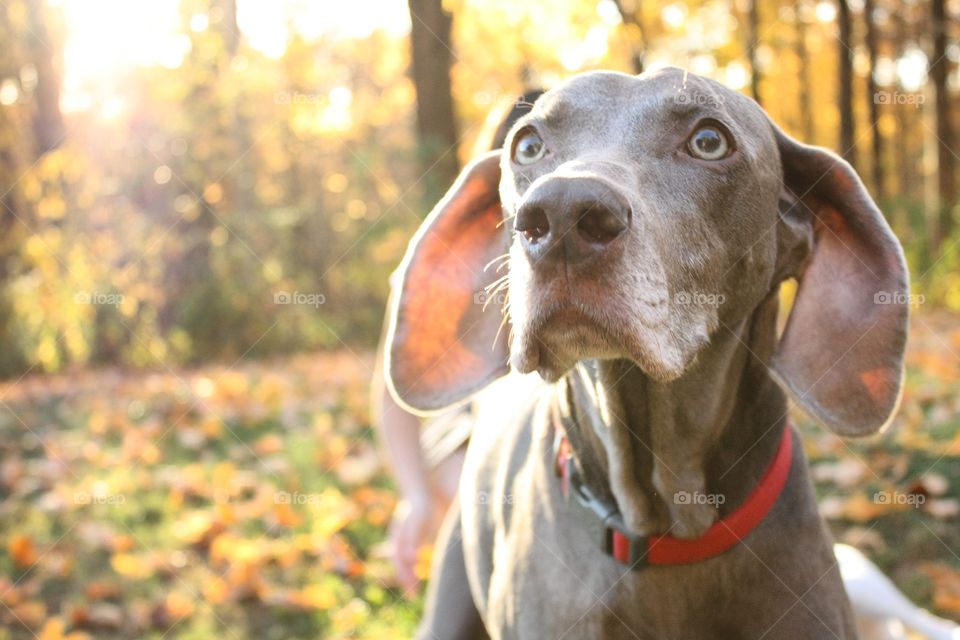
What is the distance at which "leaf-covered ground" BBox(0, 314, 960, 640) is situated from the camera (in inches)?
159

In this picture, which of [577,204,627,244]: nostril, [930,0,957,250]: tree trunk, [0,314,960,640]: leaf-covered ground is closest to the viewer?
[577,204,627,244]: nostril

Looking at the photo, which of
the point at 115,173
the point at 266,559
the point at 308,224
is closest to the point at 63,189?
the point at 115,173

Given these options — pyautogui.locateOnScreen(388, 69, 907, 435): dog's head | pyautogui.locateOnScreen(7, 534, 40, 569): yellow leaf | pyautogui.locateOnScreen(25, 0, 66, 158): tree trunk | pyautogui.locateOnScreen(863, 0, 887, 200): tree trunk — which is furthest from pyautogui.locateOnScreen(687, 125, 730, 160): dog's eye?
pyautogui.locateOnScreen(863, 0, 887, 200): tree trunk

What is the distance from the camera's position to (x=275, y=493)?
549 centimetres

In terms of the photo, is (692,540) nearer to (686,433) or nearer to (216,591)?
(686,433)

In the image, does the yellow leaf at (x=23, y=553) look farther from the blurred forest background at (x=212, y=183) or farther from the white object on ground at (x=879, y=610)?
the blurred forest background at (x=212, y=183)

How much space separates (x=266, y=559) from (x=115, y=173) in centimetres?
926

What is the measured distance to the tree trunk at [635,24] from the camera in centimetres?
1366

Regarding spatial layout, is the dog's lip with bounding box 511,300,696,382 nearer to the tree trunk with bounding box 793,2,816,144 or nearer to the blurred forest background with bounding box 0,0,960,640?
the blurred forest background with bounding box 0,0,960,640

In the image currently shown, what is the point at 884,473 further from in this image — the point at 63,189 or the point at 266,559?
the point at 63,189

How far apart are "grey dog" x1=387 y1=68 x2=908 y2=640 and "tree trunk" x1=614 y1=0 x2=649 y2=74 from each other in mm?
10400

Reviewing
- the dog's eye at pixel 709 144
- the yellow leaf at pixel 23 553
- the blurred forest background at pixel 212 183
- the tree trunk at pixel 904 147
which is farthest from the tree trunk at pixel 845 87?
the dog's eye at pixel 709 144

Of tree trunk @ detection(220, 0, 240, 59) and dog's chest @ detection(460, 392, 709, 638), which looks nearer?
dog's chest @ detection(460, 392, 709, 638)

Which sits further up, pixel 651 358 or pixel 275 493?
pixel 651 358
